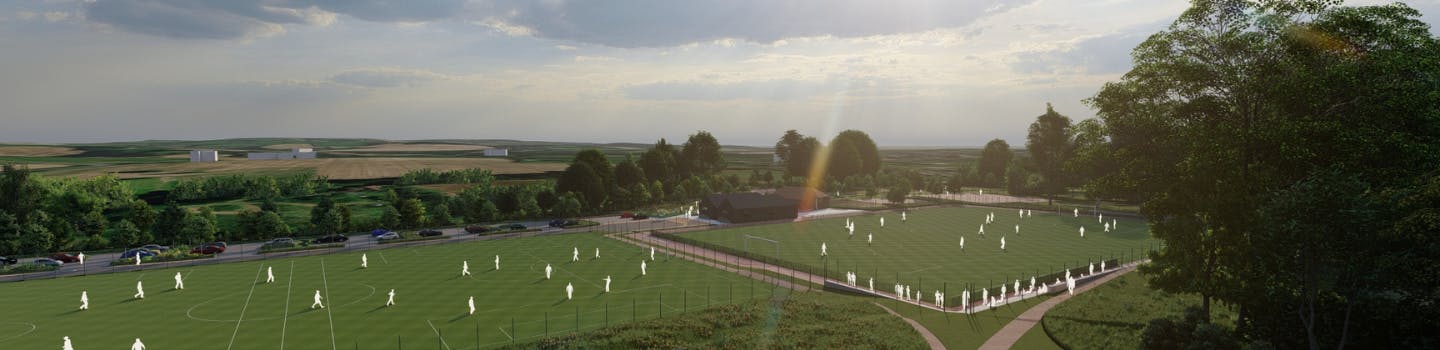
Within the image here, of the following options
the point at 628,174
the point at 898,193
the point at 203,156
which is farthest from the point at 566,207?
the point at 203,156

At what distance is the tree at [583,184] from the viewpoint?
322ft

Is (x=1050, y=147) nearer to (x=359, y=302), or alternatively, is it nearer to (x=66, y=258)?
(x=359, y=302)

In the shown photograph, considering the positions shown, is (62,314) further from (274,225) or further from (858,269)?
(858,269)

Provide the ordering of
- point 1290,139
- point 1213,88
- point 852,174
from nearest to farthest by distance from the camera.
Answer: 1. point 1290,139
2. point 1213,88
3. point 852,174

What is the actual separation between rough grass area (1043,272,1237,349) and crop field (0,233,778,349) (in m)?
19.5

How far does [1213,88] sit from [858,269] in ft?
99.3

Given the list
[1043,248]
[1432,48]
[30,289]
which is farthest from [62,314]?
[1043,248]

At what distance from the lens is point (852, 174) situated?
14462 cm

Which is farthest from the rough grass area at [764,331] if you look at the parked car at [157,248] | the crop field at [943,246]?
the parked car at [157,248]

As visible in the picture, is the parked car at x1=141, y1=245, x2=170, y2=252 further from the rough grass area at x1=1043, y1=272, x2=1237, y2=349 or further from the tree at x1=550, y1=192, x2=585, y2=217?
the rough grass area at x1=1043, y1=272, x2=1237, y2=349

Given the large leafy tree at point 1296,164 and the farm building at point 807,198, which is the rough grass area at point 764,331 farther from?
the farm building at point 807,198

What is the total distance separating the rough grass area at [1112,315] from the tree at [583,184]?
72206 mm

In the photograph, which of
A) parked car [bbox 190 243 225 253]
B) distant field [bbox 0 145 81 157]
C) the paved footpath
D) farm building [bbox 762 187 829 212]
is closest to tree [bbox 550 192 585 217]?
farm building [bbox 762 187 829 212]

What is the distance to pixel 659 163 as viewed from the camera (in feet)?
394
